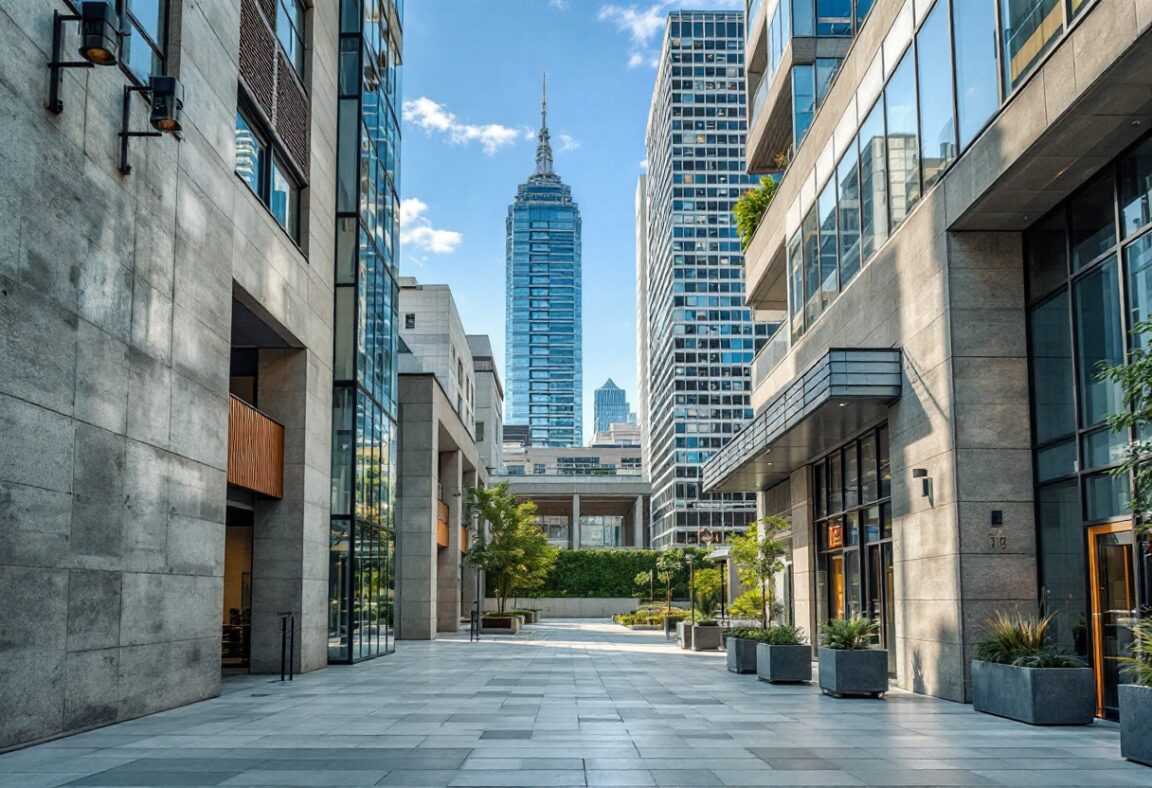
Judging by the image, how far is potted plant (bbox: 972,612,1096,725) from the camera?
1362 cm

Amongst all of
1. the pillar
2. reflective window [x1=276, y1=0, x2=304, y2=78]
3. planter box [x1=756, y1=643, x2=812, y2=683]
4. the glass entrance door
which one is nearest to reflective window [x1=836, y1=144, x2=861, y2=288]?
planter box [x1=756, y1=643, x2=812, y2=683]

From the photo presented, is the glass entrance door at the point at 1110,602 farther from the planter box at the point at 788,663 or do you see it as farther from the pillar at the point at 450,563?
the pillar at the point at 450,563

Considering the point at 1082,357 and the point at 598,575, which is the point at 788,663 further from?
the point at 598,575

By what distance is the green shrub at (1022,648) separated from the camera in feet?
45.5

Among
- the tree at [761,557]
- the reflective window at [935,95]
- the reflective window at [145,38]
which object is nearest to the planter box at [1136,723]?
the reflective window at [935,95]

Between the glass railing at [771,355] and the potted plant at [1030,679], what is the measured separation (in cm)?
1530

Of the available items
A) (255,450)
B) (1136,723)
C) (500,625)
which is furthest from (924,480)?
(500,625)

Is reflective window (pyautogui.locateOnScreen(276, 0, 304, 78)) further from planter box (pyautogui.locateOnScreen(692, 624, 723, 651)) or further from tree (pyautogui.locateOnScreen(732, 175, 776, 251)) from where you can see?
planter box (pyautogui.locateOnScreen(692, 624, 723, 651))

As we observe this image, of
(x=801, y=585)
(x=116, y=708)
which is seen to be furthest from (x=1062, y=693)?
(x=801, y=585)

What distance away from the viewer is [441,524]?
141 feet

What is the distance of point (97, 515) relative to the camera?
1307 cm

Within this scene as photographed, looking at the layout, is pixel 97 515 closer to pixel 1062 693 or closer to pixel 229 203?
pixel 229 203

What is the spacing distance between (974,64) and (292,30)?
45.6ft

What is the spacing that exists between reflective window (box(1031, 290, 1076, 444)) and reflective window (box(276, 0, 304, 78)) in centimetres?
1510
